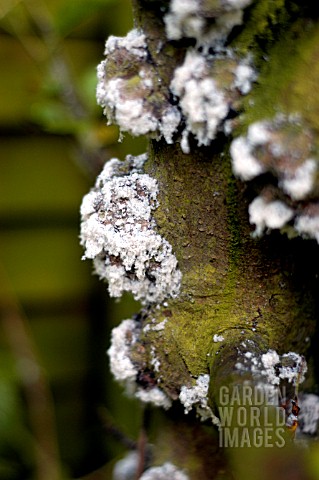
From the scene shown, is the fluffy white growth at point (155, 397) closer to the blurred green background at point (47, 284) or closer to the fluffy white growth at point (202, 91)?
the fluffy white growth at point (202, 91)

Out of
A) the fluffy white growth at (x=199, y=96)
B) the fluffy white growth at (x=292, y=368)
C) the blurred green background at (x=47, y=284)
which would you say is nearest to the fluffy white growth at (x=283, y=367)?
the fluffy white growth at (x=292, y=368)

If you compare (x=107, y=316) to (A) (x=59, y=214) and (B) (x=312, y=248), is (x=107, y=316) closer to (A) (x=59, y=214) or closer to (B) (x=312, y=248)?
(A) (x=59, y=214)

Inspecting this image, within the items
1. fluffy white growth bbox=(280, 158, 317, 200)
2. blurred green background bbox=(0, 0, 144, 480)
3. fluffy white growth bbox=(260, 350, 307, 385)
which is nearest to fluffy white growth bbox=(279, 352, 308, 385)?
fluffy white growth bbox=(260, 350, 307, 385)

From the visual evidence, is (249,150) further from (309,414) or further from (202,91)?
(309,414)

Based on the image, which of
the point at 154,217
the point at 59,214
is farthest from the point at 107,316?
the point at 154,217

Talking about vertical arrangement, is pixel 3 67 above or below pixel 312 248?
above

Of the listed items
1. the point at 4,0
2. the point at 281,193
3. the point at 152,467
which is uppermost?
the point at 4,0
